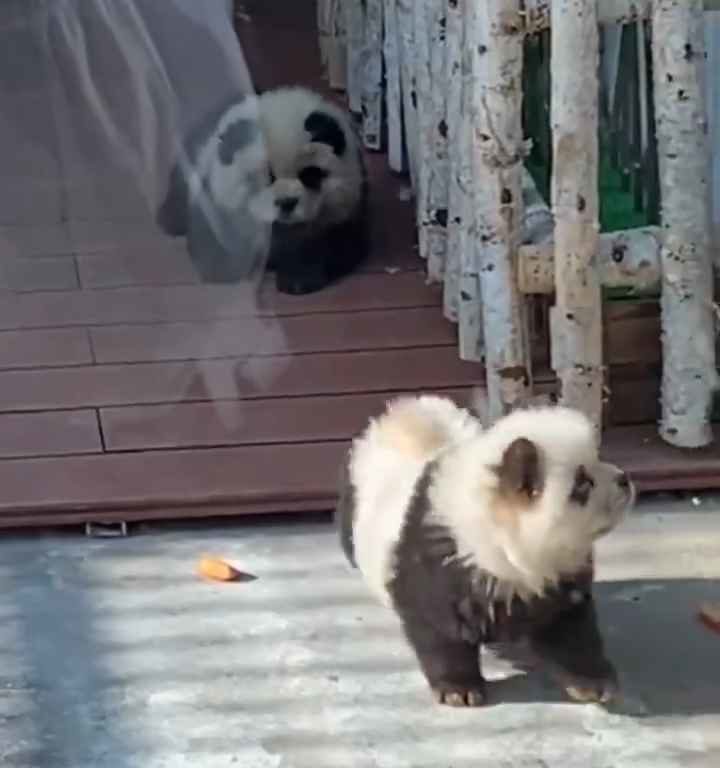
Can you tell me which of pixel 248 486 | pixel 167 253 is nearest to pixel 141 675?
pixel 248 486

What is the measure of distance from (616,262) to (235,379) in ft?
2.23

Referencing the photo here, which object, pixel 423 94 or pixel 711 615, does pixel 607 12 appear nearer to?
pixel 423 94

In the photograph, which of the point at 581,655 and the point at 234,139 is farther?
the point at 234,139

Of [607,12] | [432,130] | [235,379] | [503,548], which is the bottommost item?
[235,379]

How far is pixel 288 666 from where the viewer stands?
2303 mm

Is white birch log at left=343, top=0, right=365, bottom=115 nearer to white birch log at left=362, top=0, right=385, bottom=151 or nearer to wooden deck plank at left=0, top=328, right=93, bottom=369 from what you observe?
white birch log at left=362, top=0, right=385, bottom=151

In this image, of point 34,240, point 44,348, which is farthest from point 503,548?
point 34,240

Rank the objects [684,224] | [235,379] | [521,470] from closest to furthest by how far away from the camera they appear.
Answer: [521,470] → [684,224] → [235,379]

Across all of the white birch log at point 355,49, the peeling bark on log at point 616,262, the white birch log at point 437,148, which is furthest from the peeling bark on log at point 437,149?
the white birch log at point 355,49

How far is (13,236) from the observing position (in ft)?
11.5

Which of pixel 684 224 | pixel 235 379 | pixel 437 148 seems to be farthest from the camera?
pixel 437 148

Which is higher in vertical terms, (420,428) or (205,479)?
(420,428)

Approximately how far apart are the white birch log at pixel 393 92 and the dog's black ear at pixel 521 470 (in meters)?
1.64

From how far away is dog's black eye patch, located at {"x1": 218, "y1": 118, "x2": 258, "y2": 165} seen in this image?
338 cm
